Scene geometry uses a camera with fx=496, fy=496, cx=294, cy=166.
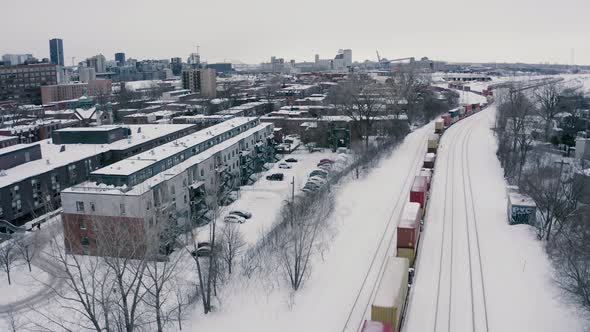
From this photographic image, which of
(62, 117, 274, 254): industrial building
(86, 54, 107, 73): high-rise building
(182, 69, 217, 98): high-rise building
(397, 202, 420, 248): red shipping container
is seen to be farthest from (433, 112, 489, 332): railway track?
(86, 54, 107, 73): high-rise building

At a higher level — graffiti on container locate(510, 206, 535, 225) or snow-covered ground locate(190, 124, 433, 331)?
graffiti on container locate(510, 206, 535, 225)

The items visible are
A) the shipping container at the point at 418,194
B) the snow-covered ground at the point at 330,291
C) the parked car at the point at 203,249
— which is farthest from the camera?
the shipping container at the point at 418,194

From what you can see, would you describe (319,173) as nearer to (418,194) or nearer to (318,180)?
(318,180)

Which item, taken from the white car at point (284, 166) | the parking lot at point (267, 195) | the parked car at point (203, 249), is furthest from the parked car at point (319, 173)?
the parked car at point (203, 249)

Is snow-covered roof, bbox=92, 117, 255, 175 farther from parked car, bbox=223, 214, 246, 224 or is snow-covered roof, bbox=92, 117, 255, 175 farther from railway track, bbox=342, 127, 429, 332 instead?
railway track, bbox=342, 127, 429, 332

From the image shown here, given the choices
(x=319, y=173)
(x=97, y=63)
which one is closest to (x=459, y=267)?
(x=319, y=173)

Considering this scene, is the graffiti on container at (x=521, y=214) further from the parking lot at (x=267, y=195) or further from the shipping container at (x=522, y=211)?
the parking lot at (x=267, y=195)
